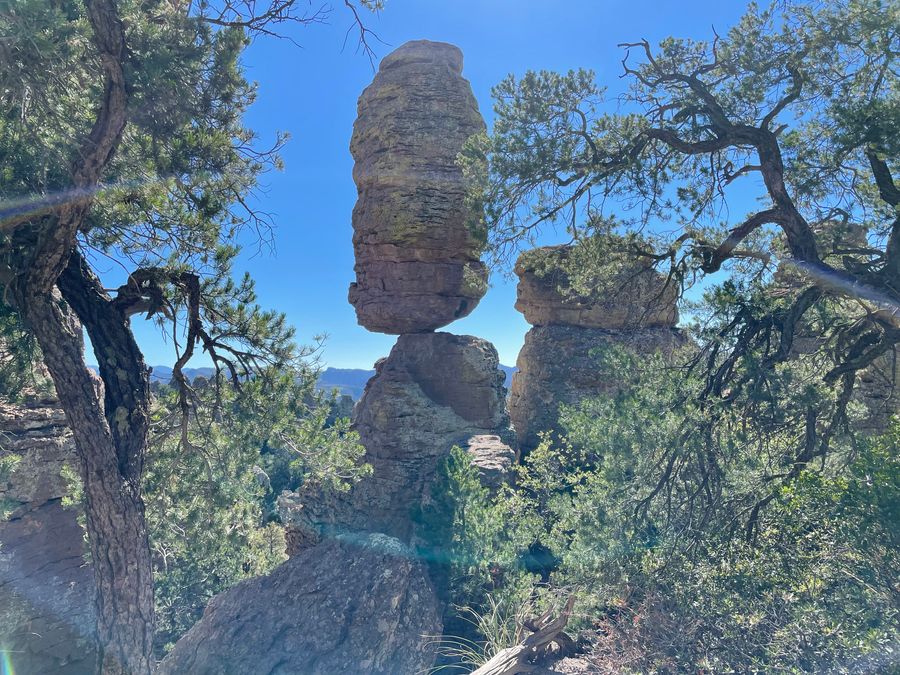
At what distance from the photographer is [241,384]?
6129 mm

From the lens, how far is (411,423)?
12914 mm

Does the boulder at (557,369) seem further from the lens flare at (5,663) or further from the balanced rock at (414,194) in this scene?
the lens flare at (5,663)

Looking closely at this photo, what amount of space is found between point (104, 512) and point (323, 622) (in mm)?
4902

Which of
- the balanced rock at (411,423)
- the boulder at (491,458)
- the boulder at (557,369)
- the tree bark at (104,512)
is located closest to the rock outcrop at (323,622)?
the balanced rock at (411,423)

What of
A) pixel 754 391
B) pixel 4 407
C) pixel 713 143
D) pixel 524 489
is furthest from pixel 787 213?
pixel 4 407

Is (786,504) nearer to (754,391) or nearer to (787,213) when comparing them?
(754,391)

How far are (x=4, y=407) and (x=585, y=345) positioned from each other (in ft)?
46.0

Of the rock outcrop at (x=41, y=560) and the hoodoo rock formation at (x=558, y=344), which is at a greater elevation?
the hoodoo rock formation at (x=558, y=344)

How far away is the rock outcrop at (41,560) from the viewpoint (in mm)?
8219

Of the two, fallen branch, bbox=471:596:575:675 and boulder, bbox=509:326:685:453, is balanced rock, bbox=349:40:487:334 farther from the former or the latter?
fallen branch, bbox=471:596:575:675

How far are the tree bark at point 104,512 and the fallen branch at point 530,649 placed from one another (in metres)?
4.04

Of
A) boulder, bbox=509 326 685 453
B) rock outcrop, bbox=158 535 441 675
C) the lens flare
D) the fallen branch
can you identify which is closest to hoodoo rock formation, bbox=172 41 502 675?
rock outcrop, bbox=158 535 441 675

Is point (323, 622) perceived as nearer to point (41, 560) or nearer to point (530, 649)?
point (530, 649)

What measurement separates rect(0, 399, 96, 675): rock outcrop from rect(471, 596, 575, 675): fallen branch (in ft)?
21.5
